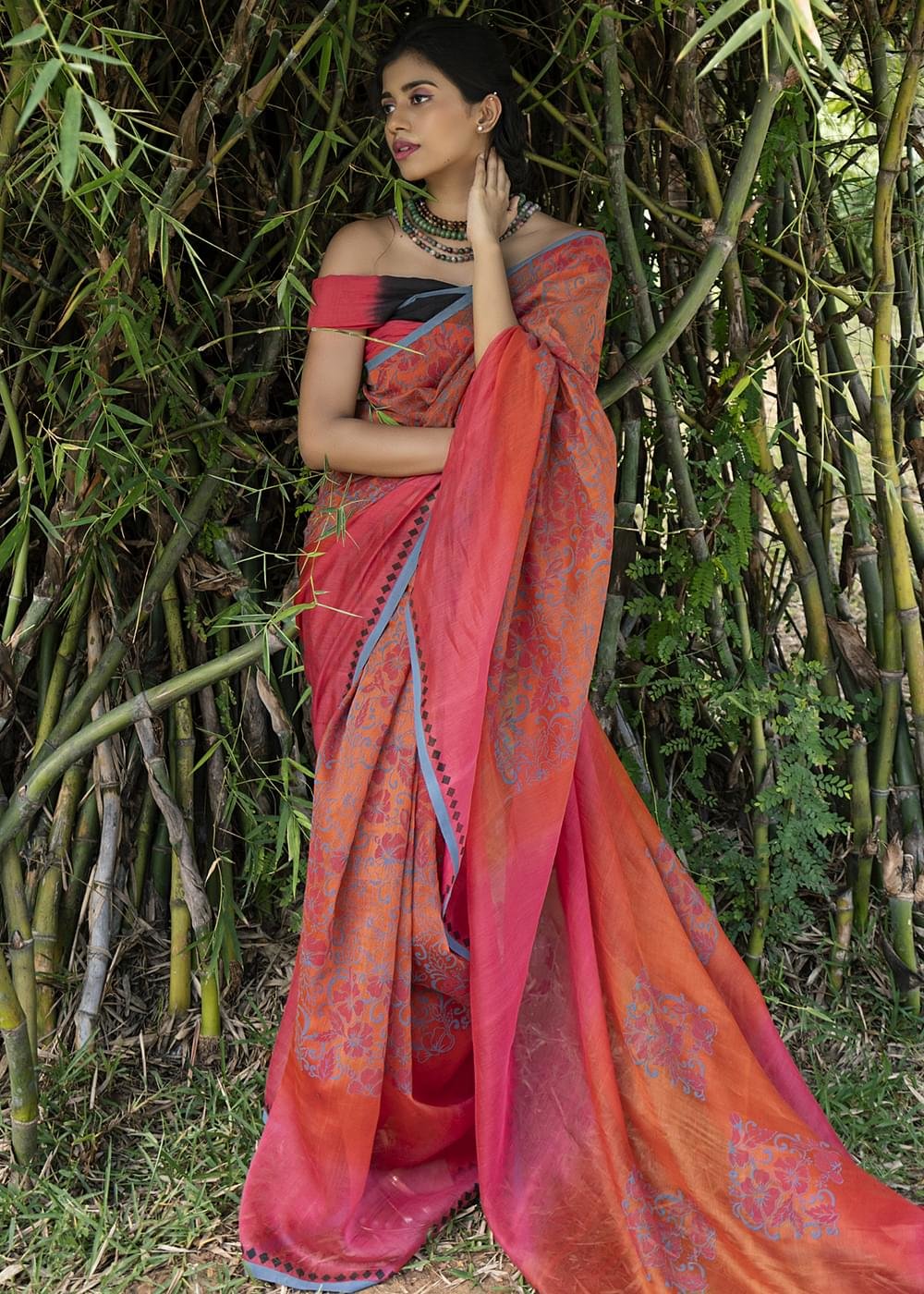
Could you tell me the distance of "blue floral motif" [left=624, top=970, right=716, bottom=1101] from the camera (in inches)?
65.1

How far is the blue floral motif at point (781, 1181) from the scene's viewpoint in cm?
158

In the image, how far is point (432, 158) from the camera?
5.58 feet

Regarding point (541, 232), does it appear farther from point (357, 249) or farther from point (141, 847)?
point (141, 847)

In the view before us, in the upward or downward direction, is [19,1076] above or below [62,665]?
below

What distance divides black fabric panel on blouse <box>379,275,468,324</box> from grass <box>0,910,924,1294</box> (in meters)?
1.04

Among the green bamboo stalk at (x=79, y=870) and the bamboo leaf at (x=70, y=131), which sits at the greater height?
the bamboo leaf at (x=70, y=131)

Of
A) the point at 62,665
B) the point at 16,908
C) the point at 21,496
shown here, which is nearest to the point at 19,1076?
the point at 16,908

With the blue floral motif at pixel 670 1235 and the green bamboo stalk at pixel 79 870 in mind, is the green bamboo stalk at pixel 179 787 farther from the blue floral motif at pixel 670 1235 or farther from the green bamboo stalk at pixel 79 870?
the blue floral motif at pixel 670 1235

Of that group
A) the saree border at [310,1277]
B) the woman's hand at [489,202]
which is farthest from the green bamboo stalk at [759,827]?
the saree border at [310,1277]

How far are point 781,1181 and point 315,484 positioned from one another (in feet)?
3.65

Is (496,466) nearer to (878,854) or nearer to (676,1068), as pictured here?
(676,1068)

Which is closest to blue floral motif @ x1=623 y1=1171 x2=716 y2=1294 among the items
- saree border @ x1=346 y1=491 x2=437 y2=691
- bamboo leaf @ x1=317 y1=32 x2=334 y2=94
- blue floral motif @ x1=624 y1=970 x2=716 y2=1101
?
blue floral motif @ x1=624 y1=970 x2=716 y2=1101

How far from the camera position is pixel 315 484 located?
1.91 m

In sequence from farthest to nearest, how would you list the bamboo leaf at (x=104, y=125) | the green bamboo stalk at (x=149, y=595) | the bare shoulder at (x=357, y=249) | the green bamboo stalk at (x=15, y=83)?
the green bamboo stalk at (x=149, y=595) < the bare shoulder at (x=357, y=249) < the green bamboo stalk at (x=15, y=83) < the bamboo leaf at (x=104, y=125)
